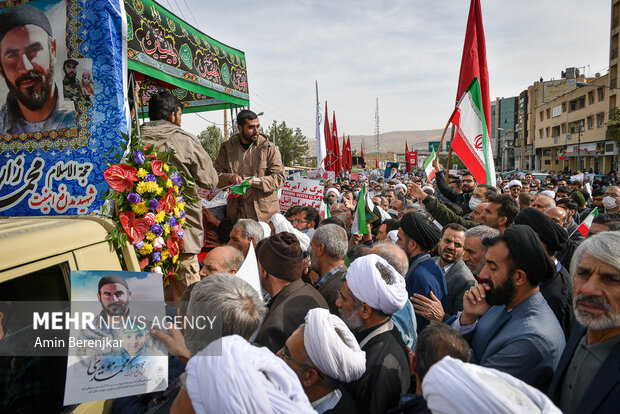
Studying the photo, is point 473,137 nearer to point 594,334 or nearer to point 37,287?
point 594,334

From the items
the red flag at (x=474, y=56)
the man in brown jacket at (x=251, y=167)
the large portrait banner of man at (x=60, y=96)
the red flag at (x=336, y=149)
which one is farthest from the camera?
the red flag at (x=336, y=149)

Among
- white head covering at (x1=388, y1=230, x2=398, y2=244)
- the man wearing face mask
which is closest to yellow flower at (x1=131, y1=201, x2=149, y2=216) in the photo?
white head covering at (x1=388, y1=230, x2=398, y2=244)

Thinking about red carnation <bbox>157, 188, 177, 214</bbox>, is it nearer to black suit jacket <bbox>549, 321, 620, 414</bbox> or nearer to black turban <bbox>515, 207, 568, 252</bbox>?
black suit jacket <bbox>549, 321, 620, 414</bbox>

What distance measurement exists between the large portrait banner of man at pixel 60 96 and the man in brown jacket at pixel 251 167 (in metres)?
2.28

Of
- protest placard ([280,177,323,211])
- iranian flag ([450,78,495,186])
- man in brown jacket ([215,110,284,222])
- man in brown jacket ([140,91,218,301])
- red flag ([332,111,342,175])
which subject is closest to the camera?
man in brown jacket ([140,91,218,301])

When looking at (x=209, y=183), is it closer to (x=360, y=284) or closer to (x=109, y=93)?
(x=109, y=93)

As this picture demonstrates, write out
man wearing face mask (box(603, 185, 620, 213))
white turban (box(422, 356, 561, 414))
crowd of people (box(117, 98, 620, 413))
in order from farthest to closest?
man wearing face mask (box(603, 185, 620, 213))
crowd of people (box(117, 98, 620, 413))
white turban (box(422, 356, 561, 414))

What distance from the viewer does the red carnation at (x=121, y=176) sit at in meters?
2.72

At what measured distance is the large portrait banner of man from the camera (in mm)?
2887

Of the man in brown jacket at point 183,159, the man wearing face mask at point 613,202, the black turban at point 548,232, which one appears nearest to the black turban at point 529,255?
the black turban at point 548,232

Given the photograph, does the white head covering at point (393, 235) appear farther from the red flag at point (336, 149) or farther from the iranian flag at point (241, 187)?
the red flag at point (336, 149)

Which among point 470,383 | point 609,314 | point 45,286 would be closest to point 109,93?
point 45,286

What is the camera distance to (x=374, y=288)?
99.2 inches

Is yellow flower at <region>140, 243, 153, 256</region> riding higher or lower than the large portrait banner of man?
lower
